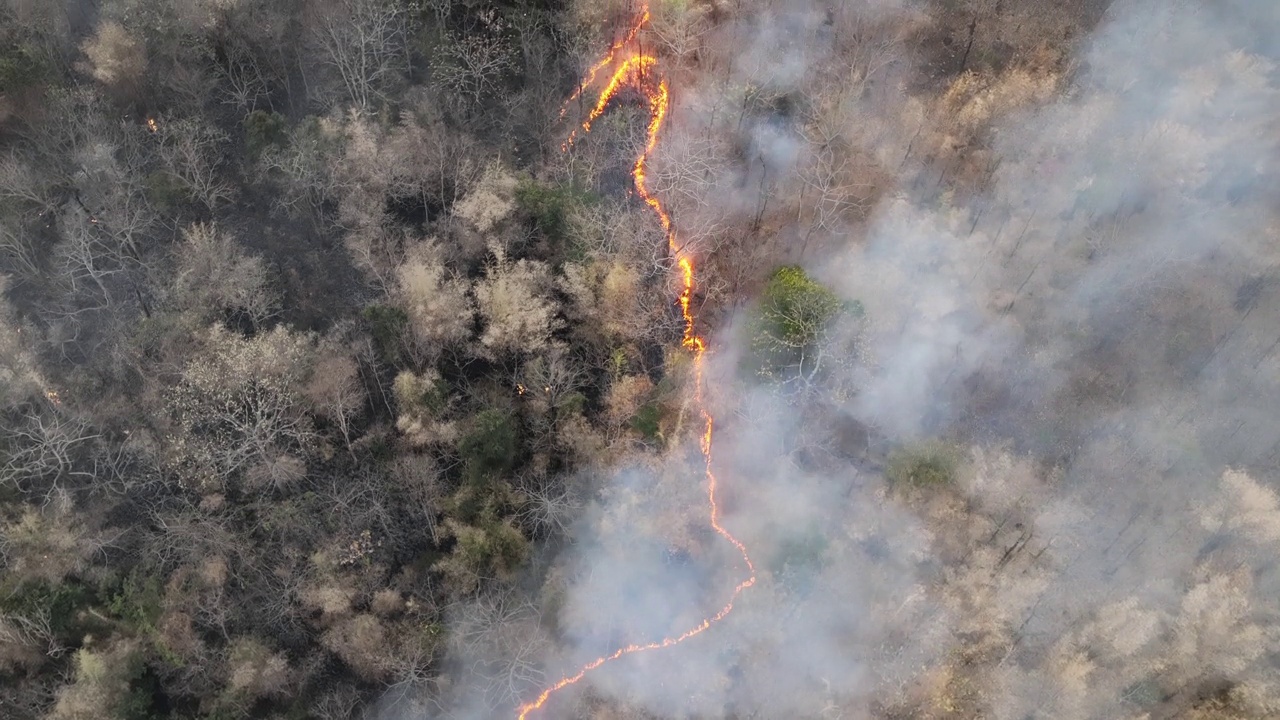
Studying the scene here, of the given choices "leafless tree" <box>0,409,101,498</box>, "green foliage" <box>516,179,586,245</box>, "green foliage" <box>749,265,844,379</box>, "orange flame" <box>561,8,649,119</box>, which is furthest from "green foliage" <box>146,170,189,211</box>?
"green foliage" <box>749,265,844,379</box>

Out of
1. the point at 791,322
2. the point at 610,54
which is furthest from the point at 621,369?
the point at 610,54

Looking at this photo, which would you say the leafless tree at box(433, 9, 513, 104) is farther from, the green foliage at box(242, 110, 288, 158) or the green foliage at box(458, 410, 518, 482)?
the green foliage at box(458, 410, 518, 482)

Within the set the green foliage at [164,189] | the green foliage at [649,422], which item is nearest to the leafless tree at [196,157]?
the green foliage at [164,189]

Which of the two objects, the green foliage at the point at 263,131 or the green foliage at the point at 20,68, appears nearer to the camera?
the green foliage at the point at 20,68

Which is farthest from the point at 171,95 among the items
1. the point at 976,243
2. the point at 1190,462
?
the point at 1190,462

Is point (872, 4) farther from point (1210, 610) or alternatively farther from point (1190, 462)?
point (1210, 610)

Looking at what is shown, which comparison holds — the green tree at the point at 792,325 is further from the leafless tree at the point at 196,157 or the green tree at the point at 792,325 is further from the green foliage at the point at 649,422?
the leafless tree at the point at 196,157

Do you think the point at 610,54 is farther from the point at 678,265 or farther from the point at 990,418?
the point at 990,418
